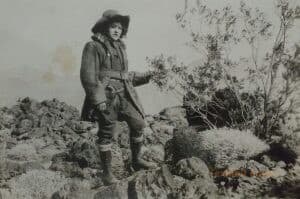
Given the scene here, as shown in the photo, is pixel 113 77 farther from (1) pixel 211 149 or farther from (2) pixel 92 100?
(1) pixel 211 149

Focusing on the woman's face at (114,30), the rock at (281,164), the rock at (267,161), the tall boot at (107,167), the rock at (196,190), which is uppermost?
the woman's face at (114,30)

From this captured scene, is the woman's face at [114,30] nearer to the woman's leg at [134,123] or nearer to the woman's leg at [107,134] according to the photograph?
the woman's leg at [134,123]

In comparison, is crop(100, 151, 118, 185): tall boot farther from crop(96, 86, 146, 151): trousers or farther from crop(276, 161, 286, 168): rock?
crop(276, 161, 286, 168): rock

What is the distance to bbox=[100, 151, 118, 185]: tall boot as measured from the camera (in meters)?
6.91

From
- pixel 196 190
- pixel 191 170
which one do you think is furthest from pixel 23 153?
pixel 196 190

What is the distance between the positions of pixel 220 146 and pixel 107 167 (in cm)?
222

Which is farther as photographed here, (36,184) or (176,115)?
(176,115)

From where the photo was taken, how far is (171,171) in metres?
7.15

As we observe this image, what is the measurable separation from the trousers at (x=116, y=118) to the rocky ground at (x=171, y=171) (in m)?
0.39

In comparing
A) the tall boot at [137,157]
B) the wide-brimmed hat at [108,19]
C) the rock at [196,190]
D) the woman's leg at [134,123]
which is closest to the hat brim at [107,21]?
the wide-brimmed hat at [108,19]

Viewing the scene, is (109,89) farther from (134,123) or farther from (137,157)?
(137,157)

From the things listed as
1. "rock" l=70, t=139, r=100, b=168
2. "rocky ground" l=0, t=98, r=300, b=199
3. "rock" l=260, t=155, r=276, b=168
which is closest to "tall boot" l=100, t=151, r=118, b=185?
"rocky ground" l=0, t=98, r=300, b=199

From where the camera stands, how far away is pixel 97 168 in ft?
32.3

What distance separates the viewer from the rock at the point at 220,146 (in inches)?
327
